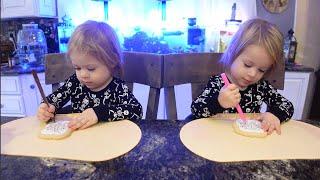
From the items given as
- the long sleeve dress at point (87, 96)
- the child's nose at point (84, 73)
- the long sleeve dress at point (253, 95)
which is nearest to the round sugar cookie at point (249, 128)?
the long sleeve dress at point (253, 95)

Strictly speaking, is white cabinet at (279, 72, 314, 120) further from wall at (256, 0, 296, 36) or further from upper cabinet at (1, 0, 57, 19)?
upper cabinet at (1, 0, 57, 19)

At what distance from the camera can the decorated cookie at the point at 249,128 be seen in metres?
0.53

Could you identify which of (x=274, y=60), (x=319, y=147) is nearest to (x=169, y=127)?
(x=319, y=147)

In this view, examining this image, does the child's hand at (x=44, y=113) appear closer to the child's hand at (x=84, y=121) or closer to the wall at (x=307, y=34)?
the child's hand at (x=84, y=121)

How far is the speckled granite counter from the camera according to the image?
0.38 m

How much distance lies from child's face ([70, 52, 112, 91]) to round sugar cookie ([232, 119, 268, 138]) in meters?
0.39

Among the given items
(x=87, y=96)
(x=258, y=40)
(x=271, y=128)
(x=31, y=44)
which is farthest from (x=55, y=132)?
(x=31, y=44)

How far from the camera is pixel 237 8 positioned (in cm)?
176

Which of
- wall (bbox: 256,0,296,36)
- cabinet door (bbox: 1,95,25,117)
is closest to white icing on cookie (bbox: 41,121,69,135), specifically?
cabinet door (bbox: 1,95,25,117)

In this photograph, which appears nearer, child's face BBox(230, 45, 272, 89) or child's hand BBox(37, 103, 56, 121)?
child's hand BBox(37, 103, 56, 121)

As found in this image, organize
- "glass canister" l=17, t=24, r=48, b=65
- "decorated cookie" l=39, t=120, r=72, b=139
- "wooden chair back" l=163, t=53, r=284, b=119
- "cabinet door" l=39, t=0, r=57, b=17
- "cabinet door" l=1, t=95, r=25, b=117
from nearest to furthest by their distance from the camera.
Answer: "cabinet door" l=1, t=95, r=25, b=117 → "decorated cookie" l=39, t=120, r=72, b=139 → "wooden chair back" l=163, t=53, r=284, b=119 → "glass canister" l=17, t=24, r=48, b=65 → "cabinet door" l=39, t=0, r=57, b=17

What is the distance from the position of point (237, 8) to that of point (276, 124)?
1.36m

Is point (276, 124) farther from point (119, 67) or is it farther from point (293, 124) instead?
point (119, 67)

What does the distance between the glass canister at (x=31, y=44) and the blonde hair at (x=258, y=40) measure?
1.01m
